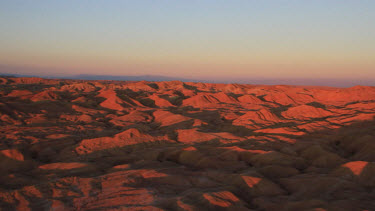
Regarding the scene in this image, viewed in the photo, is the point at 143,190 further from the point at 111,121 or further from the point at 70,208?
the point at 111,121

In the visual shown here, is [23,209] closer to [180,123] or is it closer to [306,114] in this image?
[180,123]

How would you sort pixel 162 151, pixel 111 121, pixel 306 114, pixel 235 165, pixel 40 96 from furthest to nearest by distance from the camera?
pixel 40 96 < pixel 306 114 < pixel 111 121 < pixel 162 151 < pixel 235 165

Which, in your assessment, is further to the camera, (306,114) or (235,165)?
(306,114)

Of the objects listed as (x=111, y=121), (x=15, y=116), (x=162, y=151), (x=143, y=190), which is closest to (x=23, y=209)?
(x=143, y=190)

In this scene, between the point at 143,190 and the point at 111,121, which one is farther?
the point at 111,121

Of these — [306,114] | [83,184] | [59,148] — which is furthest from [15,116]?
[306,114]

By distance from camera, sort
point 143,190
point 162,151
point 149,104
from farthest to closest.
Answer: point 149,104, point 162,151, point 143,190

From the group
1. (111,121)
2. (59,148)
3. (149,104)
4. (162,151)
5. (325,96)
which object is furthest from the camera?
(325,96)
